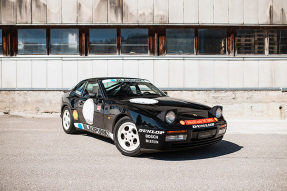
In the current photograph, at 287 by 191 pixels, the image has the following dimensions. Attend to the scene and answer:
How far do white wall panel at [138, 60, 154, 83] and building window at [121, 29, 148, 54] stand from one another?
535 millimetres

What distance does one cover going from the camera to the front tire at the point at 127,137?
462 centimetres

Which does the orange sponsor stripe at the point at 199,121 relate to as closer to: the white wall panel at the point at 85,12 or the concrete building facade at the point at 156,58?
the concrete building facade at the point at 156,58

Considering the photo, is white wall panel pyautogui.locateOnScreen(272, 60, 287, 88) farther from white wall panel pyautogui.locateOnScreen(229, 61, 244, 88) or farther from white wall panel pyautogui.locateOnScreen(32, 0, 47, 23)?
white wall panel pyautogui.locateOnScreen(32, 0, 47, 23)

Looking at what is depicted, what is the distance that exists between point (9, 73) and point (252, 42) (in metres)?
9.59

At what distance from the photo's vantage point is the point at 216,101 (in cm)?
1041

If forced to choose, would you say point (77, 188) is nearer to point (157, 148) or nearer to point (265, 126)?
point (157, 148)

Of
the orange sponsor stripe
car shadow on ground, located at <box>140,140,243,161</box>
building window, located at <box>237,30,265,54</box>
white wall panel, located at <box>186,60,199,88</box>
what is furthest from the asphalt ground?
building window, located at <box>237,30,265,54</box>

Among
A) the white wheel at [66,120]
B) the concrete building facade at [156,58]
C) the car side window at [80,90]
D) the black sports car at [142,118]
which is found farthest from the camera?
the concrete building facade at [156,58]

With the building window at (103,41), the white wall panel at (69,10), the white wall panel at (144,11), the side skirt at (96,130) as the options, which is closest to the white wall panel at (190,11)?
the white wall panel at (144,11)

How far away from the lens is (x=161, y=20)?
1070 cm

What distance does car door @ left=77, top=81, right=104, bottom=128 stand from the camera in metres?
5.48

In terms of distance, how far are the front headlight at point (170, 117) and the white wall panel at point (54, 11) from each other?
7.88m

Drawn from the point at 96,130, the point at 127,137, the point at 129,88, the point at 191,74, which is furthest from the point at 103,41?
the point at 127,137

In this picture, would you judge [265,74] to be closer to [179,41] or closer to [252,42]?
[252,42]
